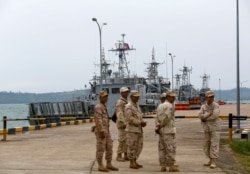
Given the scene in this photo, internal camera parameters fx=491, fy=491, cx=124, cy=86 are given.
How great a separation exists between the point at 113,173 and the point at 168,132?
1331mm

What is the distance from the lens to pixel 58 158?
11.9 metres

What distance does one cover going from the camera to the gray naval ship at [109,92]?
4334 centimetres

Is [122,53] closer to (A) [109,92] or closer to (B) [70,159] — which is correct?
(A) [109,92]

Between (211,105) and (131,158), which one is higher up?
(211,105)

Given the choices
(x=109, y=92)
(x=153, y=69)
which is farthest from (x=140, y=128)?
(x=153, y=69)

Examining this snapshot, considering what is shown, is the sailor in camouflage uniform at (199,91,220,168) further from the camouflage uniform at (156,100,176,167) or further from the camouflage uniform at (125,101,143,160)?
the camouflage uniform at (125,101,143,160)

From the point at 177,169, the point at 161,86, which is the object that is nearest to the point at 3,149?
the point at 177,169

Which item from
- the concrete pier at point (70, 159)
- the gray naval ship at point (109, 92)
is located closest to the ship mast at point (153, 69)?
the gray naval ship at point (109, 92)

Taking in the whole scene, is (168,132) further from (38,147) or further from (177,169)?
(38,147)

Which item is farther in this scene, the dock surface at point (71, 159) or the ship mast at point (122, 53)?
the ship mast at point (122, 53)

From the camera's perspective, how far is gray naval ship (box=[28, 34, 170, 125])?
142 feet

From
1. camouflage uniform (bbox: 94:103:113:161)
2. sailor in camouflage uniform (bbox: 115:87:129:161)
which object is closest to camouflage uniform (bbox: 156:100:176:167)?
camouflage uniform (bbox: 94:103:113:161)

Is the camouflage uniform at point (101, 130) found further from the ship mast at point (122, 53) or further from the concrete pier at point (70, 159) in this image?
the ship mast at point (122, 53)

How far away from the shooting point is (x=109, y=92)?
2029 inches
